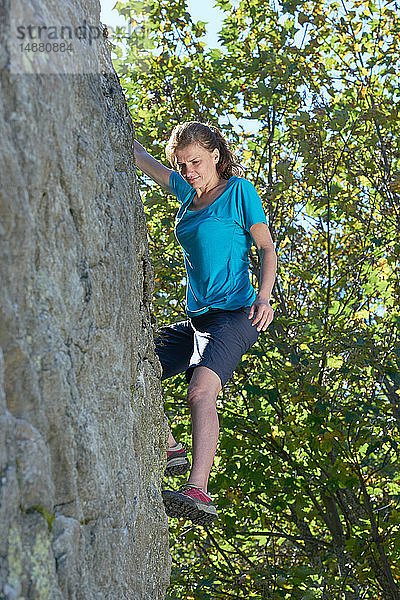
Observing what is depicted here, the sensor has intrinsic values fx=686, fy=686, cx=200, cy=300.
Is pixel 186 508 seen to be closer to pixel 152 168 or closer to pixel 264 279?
pixel 264 279

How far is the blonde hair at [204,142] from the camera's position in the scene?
314cm

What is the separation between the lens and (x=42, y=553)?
135cm

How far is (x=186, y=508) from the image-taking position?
8.25 ft

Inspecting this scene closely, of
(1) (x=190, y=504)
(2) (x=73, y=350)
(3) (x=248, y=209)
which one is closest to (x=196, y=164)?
(3) (x=248, y=209)

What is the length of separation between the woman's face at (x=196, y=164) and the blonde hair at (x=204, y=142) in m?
0.02

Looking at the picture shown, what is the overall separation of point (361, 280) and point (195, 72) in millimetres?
2350

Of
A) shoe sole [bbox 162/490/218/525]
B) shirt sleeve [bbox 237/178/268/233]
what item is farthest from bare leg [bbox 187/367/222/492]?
shirt sleeve [bbox 237/178/268/233]

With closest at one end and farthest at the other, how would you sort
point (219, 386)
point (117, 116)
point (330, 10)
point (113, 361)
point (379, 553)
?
point (113, 361) < point (117, 116) < point (219, 386) < point (379, 553) < point (330, 10)

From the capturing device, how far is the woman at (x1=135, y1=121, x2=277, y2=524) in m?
2.74

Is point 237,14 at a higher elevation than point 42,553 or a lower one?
higher

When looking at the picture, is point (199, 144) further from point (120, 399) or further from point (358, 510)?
point (358, 510)

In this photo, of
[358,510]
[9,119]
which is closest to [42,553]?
[9,119]

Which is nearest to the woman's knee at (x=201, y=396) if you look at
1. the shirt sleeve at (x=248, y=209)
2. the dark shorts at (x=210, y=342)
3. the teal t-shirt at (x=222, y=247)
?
the dark shorts at (x=210, y=342)

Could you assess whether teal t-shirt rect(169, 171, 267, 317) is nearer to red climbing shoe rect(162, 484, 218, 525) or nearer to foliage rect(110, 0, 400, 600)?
red climbing shoe rect(162, 484, 218, 525)
